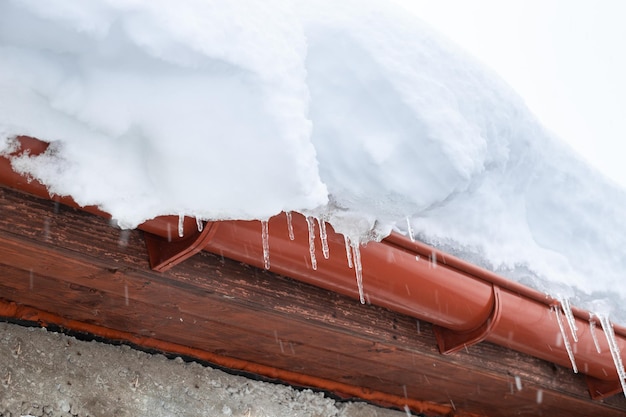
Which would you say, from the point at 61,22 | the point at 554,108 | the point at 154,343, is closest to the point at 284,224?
the point at 61,22

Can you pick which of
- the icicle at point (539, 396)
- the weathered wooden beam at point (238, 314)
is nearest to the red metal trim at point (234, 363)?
the weathered wooden beam at point (238, 314)

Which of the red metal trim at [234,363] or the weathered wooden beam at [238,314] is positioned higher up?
the weathered wooden beam at [238,314]

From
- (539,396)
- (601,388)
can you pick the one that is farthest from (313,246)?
(601,388)

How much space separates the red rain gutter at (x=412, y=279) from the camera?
1.64m

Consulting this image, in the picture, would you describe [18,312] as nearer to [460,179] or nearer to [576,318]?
[460,179]

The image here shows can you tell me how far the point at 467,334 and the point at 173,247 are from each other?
115 cm

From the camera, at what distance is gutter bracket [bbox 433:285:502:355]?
2082mm

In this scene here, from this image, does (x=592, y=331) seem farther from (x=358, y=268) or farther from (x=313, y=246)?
(x=313, y=246)

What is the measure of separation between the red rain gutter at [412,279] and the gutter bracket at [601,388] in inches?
22.1

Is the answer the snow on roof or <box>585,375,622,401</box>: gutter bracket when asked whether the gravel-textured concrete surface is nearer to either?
the snow on roof

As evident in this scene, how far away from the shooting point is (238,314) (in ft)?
6.96

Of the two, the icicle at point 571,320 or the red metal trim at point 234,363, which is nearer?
the icicle at point 571,320

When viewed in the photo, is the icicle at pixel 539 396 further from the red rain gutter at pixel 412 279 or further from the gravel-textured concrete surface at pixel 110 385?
the gravel-textured concrete surface at pixel 110 385

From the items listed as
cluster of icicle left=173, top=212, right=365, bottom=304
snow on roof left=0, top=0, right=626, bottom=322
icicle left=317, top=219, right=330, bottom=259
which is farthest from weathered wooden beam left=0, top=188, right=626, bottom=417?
snow on roof left=0, top=0, right=626, bottom=322
